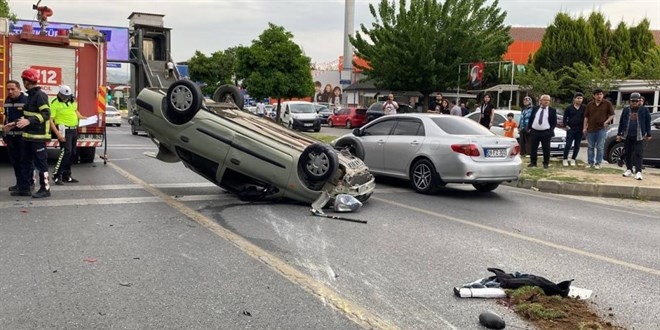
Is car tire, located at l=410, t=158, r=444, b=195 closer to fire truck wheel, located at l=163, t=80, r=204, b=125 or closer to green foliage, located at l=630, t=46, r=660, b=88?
fire truck wheel, located at l=163, t=80, r=204, b=125

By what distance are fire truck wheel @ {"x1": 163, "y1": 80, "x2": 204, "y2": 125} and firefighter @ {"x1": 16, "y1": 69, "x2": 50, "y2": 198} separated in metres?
1.76

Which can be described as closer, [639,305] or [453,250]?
[639,305]

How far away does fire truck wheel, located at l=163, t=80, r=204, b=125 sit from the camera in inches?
323

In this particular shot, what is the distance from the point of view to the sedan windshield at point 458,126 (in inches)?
393

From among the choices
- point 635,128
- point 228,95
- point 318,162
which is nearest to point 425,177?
point 318,162

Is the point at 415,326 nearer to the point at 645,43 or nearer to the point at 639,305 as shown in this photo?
the point at 639,305

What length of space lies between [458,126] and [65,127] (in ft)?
21.7

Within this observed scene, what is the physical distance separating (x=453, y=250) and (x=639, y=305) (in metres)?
1.90

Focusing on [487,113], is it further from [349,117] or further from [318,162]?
[349,117]

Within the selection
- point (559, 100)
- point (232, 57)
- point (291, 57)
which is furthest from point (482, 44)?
point (232, 57)

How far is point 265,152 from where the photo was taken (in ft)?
26.3

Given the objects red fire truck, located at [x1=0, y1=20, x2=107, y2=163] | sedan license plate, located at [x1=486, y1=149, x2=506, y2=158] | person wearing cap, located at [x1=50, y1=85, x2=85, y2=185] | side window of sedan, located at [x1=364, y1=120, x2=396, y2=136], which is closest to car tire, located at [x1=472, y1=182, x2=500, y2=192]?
sedan license plate, located at [x1=486, y1=149, x2=506, y2=158]

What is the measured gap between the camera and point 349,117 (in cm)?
3866

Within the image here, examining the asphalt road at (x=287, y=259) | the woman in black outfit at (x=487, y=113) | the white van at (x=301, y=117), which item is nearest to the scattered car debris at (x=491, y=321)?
the asphalt road at (x=287, y=259)
